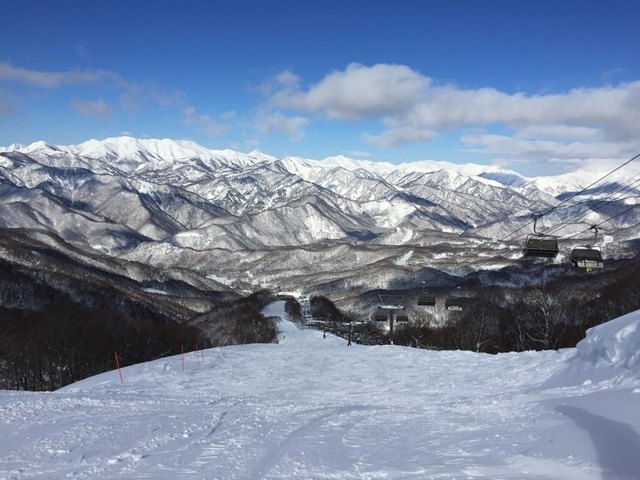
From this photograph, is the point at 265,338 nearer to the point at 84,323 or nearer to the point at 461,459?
the point at 84,323

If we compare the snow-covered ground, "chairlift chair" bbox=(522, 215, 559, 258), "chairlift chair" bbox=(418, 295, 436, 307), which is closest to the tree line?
"chairlift chair" bbox=(418, 295, 436, 307)

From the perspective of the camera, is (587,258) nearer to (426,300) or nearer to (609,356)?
(609,356)

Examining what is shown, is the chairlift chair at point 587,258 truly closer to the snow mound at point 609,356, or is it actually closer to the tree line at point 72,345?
the snow mound at point 609,356

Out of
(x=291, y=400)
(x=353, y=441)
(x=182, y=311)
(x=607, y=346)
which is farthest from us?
(x=182, y=311)

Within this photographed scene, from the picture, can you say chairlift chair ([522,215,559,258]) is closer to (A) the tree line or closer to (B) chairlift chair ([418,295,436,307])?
(B) chairlift chair ([418,295,436,307])

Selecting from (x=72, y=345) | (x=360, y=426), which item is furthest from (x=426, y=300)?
(x=72, y=345)

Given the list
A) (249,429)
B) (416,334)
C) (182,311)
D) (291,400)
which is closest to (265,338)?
(416,334)
